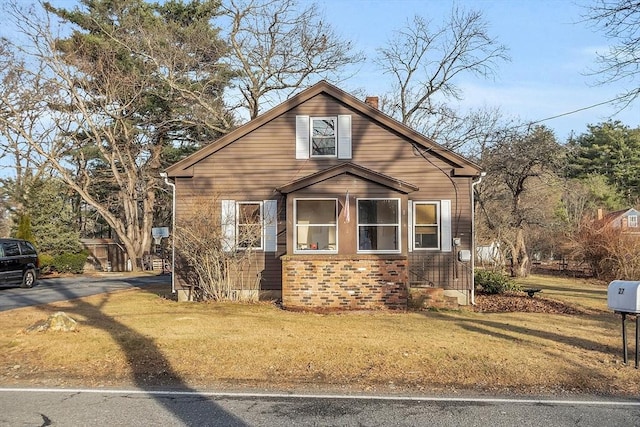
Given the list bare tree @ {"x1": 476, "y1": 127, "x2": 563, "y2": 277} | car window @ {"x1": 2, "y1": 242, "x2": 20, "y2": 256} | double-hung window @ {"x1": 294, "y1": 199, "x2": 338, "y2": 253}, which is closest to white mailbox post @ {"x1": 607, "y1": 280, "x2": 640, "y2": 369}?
double-hung window @ {"x1": 294, "y1": 199, "x2": 338, "y2": 253}

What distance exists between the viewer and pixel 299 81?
1086 inches

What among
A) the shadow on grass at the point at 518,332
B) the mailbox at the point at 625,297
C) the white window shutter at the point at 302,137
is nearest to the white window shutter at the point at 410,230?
the white window shutter at the point at 302,137

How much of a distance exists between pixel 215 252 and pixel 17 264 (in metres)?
8.93

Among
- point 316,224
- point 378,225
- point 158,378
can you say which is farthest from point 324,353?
point 316,224

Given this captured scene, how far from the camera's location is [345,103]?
1609cm

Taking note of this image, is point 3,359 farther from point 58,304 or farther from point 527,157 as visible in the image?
point 527,157

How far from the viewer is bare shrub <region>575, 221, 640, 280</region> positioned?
23495 millimetres

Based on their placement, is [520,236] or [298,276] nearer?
[298,276]

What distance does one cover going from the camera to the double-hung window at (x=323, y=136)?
16.2 m

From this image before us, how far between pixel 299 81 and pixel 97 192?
61.0 feet

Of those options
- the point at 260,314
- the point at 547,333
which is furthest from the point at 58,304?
the point at 547,333

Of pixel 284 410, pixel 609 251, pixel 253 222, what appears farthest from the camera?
pixel 609 251

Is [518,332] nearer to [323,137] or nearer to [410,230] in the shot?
[410,230]

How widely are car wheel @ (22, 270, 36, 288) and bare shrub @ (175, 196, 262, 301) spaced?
7.26 metres
